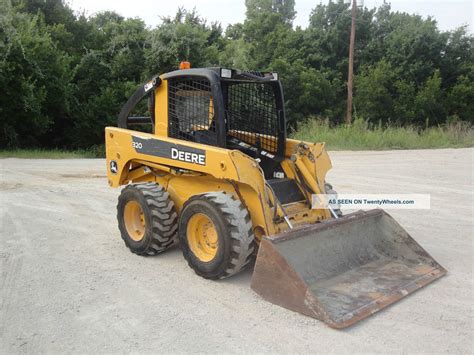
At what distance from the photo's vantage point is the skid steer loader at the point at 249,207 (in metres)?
3.96

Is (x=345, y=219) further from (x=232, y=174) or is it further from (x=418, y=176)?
(x=418, y=176)

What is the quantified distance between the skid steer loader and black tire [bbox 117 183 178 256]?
0.01 metres

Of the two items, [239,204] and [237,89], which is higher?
[237,89]

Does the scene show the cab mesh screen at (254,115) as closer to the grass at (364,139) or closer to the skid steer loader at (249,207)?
the skid steer loader at (249,207)

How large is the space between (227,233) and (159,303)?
0.79 m

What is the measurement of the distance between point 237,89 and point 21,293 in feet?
9.37

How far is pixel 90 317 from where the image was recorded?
3.66 metres

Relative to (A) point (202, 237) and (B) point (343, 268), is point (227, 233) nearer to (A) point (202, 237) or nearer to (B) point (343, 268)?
(A) point (202, 237)

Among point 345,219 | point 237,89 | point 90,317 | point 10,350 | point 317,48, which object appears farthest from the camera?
point 317,48

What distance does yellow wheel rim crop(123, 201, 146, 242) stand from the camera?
5.25 meters

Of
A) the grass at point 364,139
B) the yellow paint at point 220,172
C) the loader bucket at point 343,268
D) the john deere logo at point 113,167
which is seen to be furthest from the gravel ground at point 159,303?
the grass at point 364,139

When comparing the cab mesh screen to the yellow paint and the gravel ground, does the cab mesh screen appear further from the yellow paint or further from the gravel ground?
the gravel ground

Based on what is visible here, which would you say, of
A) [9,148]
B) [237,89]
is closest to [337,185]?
[237,89]

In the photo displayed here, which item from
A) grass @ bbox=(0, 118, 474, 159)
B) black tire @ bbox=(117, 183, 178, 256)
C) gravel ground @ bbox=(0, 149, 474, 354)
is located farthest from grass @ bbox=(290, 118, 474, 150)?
black tire @ bbox=(117, 183, 178, 256)
